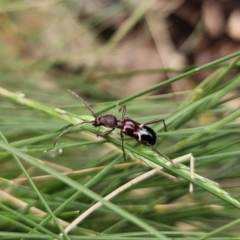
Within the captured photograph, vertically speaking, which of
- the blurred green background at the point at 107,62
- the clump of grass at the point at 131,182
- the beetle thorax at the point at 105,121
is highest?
the blurred green background at the point at 107,62

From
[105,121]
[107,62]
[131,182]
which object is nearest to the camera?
[131,182]

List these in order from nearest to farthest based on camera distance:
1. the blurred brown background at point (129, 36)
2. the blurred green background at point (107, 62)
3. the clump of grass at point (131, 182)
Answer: the clump of grass at point (131, 182) → the blurred green background at point (107, 62) → the blurred brown background at point (129, 36)

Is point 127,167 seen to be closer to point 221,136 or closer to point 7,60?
point 221,136

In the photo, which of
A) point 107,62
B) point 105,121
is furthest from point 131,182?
point 107,62

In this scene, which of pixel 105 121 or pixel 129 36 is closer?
pixel 105 121

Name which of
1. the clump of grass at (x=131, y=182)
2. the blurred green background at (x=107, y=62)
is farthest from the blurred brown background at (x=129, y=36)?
the clump of grass at (x=131, y=182)

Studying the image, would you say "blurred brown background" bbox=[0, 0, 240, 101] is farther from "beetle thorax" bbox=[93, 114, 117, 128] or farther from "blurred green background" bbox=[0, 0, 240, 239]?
"beetle thorax" bbox=[93, 114, 117, 128]

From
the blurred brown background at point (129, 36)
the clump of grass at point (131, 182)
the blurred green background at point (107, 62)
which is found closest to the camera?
the clump of grass at point (131, 182)

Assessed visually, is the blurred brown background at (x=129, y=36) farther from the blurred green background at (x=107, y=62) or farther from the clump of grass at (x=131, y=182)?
the clump of grass at (x=131, y=182)

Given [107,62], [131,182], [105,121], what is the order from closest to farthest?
[131,182] → [105,121] → [107,62]

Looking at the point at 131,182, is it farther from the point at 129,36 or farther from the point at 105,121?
the point at 129,36

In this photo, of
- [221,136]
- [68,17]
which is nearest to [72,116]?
[221,136]
